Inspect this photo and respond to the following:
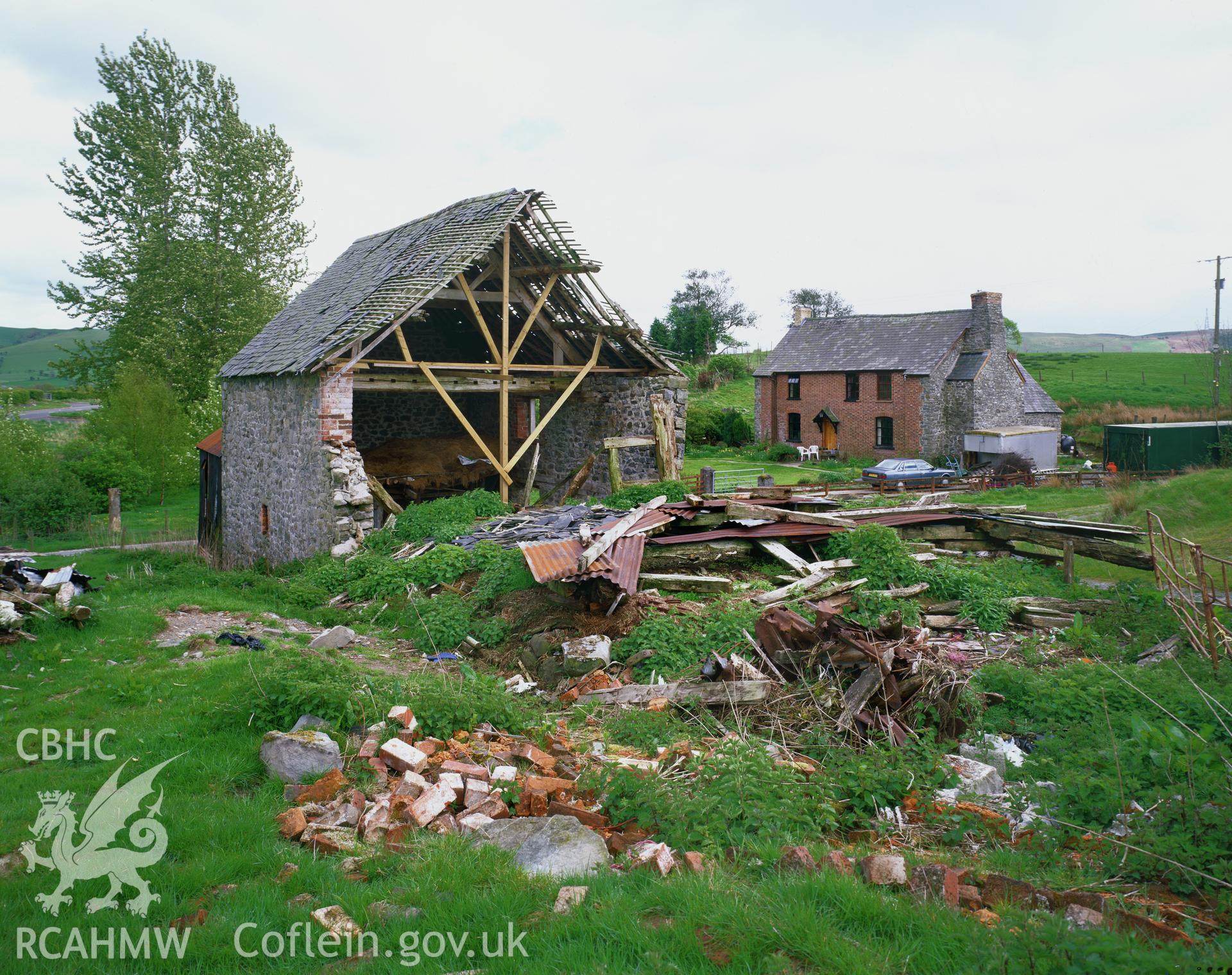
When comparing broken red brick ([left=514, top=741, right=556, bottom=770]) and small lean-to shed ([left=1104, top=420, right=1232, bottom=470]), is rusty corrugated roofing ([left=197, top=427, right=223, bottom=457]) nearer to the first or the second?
broken red brick ([left=514, top=741, right=556, bottom=770])

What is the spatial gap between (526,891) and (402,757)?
6.35 feet

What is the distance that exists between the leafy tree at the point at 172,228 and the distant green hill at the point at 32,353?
45544 millimetres

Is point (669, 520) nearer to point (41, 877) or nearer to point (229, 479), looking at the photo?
point (41, 877)

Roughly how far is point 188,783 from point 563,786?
2.64 meters

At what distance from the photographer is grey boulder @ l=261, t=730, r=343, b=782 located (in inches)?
247

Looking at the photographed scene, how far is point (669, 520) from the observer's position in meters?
12.2

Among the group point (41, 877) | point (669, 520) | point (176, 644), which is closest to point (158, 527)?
point (176, 644)

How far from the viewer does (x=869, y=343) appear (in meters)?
42.4

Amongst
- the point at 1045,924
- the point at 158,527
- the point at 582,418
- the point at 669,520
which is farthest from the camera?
the point at 158,527

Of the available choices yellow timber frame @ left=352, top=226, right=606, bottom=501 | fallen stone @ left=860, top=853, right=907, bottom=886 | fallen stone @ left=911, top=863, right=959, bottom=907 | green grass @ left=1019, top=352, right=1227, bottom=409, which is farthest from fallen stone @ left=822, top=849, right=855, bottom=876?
green grass @ left=1019, top=352, right=1227, bottom=409

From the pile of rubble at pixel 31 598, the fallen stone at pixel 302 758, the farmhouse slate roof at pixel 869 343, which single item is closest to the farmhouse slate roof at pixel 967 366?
the farmhouse slate roof at pixel 869 343

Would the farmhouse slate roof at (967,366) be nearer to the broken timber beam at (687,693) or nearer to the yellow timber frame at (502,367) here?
the yellow timber frame at (502,367)

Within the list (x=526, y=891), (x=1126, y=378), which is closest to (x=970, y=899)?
(x=526, y=891)

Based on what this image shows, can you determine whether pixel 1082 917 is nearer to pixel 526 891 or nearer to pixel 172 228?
pixel 526 891
